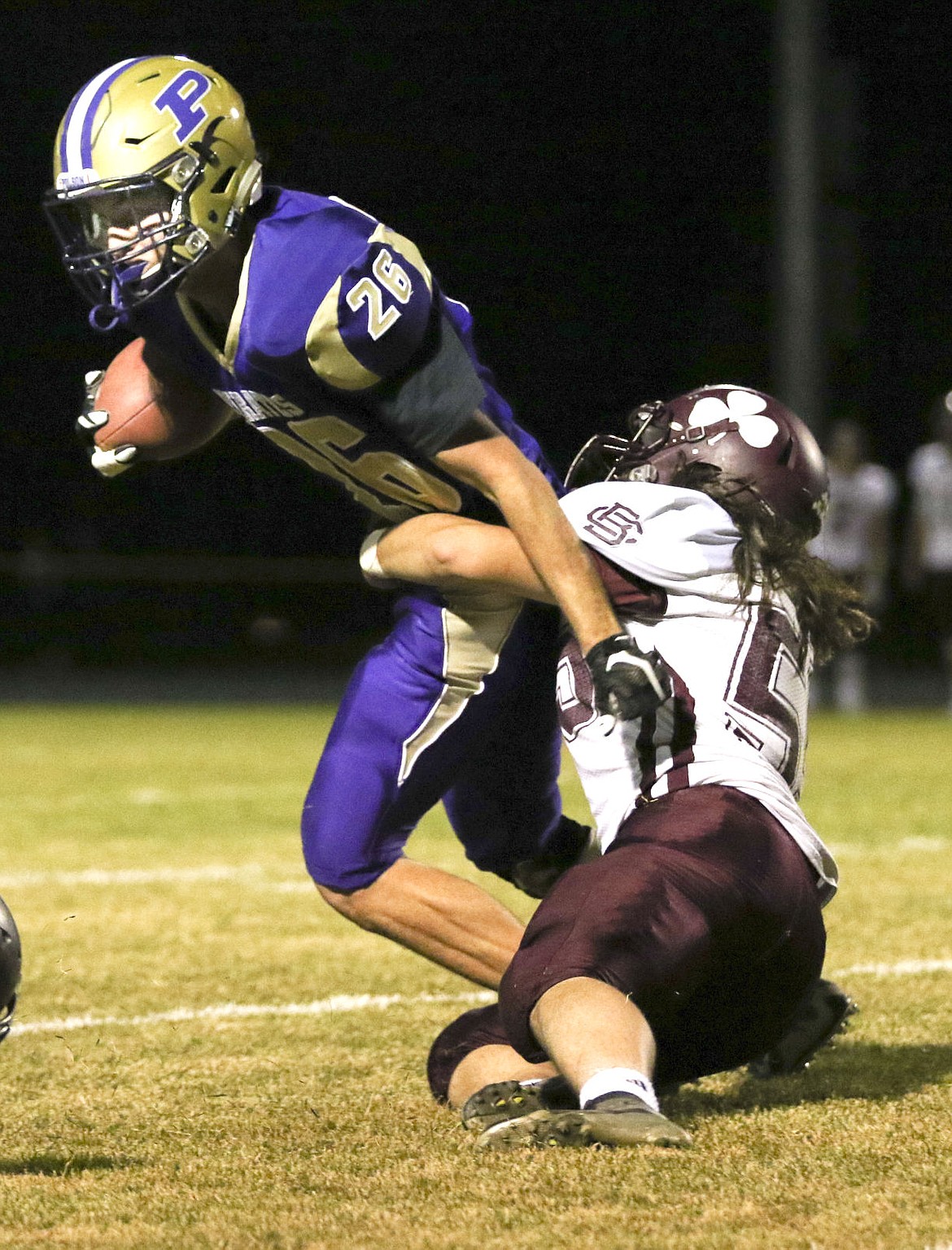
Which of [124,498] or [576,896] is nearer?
[576,896]

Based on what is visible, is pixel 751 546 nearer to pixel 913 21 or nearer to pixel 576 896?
pixel 576 896

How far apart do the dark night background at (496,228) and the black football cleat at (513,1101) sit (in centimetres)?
1532

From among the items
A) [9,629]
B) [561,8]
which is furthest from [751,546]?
[561,8]

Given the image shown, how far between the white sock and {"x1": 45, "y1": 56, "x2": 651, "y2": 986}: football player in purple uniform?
654 mm

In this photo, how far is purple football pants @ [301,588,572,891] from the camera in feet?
10.4

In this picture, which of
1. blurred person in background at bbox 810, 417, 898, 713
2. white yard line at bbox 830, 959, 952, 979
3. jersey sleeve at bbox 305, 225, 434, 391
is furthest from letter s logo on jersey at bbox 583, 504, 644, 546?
blurred person in background at bbox 810, 417, 898, 713

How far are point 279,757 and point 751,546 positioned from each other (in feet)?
22.3

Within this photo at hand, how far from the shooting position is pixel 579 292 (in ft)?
71.3

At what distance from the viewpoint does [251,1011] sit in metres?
3.92

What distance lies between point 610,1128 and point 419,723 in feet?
3.06

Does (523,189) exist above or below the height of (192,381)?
below

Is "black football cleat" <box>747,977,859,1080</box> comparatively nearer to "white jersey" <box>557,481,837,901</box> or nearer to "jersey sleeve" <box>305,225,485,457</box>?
"white jersey" <box>557,481,837,901</box>

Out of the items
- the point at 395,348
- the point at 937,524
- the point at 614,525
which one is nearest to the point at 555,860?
the point at 614,525

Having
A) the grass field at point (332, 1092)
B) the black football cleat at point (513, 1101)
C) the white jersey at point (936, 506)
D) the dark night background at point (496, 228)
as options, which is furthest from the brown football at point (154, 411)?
the dark night background at point (496, 228)
